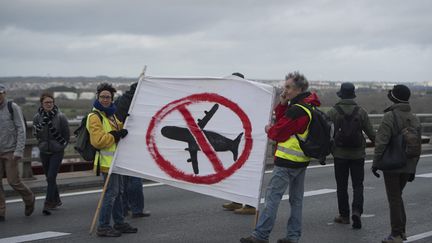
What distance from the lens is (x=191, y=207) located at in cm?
1044

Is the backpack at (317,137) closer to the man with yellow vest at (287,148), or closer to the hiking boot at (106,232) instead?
the man with yellow vest at (287,148)

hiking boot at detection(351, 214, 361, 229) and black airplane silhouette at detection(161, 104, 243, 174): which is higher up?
black airplane silhouette at detection(161, 104, 243, 174)

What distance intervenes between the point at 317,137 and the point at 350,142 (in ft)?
5.35

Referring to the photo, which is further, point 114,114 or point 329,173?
point 329,173

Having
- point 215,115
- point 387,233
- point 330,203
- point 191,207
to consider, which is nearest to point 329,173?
point 330,203

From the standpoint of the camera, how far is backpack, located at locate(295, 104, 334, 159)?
726cm

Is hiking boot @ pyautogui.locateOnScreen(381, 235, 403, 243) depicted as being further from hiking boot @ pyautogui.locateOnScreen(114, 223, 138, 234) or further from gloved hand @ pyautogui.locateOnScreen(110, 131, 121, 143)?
gloved hand @ pyautogui.locateOnScreen(110, 131, 121, 143)

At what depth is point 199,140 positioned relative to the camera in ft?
27.1

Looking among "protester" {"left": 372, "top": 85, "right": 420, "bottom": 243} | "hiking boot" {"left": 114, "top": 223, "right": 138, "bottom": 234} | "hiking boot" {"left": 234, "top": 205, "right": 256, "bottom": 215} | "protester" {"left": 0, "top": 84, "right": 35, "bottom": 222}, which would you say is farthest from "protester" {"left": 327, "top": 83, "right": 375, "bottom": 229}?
"protester" {"left": 0, "top": 84, "right": 35, "bottom": 222}

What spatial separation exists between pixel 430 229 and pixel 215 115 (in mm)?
3256

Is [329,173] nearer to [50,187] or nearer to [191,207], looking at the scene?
[191,207]

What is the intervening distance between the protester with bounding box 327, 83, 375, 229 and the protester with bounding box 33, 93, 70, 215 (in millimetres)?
3930

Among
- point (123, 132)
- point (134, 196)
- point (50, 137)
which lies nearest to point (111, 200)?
point (123, 132)

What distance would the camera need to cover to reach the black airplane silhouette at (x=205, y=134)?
8.07 meters
